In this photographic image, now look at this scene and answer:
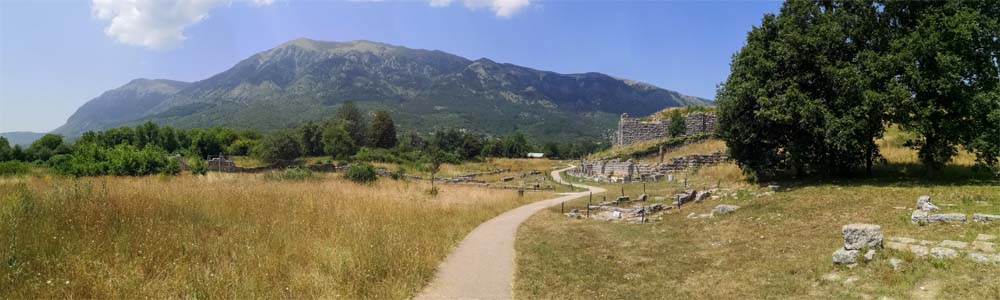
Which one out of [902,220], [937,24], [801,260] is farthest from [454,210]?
[937,24]

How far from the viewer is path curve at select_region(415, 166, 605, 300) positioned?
7164 mm

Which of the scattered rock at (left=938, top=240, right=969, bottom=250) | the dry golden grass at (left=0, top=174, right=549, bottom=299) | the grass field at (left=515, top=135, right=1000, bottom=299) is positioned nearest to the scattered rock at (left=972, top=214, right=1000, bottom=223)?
the grass field at (left=515, top=135, right=1000, bottom=299)

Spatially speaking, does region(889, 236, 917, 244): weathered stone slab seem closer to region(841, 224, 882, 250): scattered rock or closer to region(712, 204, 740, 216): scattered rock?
region(841, 224, 882, 250): scattered rock

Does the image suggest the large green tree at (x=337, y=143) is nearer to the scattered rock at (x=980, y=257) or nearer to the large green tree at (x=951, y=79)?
the large green tree at (x=951, y=79)

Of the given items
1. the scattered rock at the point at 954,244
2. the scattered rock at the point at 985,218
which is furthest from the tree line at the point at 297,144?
the scattered rock at the point at 985,218

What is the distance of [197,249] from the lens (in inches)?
274

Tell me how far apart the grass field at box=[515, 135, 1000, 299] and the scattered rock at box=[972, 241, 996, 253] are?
751 millimetres

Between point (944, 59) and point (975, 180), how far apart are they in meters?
4.33

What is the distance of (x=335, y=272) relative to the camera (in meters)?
6.64

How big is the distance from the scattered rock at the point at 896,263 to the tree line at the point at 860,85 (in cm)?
1112

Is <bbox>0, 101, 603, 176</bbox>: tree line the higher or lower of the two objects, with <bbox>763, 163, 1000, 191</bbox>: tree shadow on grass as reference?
higher

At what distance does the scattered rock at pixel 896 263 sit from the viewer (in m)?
6.59

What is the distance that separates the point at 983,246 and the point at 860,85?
1113 centimetres

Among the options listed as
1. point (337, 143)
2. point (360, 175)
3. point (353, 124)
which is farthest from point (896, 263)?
point (353, 124)
